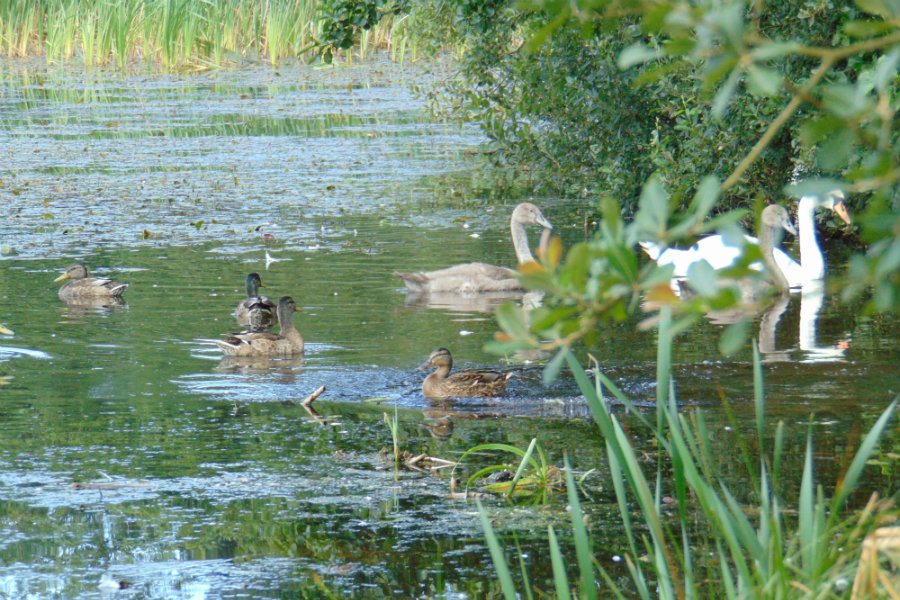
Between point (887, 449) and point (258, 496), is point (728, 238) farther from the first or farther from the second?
point (887, 449)

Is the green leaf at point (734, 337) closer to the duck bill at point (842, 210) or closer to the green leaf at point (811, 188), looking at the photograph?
the green leaf at point (811, 188)

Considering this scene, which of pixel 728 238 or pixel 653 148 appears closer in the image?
pixel 728 238

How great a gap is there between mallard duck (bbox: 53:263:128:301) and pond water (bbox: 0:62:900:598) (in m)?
0.15

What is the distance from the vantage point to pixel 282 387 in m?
8.47

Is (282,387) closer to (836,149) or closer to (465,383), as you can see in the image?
(465,383)

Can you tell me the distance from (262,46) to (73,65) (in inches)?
181

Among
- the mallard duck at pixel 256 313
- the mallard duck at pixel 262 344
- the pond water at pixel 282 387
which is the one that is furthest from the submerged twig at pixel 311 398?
the mallard duck at pixel 256 313

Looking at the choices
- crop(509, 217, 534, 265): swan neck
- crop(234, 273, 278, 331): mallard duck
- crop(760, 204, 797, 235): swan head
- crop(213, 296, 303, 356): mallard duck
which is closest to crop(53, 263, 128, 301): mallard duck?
crop(234, 273, 278, 331): mallard duck

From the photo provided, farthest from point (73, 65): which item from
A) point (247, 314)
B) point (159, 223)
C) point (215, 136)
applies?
point (247, 314)

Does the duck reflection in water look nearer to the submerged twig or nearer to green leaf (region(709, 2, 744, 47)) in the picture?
the submerged twig

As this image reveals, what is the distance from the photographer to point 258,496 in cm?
613

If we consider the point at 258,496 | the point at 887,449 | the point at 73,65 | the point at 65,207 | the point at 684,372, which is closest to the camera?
the point at 258,496

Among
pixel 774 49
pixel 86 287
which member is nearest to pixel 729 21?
pixel 774 49

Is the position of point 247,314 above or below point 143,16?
below
